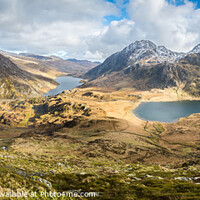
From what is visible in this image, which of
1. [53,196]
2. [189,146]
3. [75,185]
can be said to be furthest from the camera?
[189,146]

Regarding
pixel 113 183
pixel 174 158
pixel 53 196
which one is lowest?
pixel 174 158

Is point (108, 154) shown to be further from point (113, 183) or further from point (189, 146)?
point (189, 146)

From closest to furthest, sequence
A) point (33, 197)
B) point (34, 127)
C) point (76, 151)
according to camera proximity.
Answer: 1. point (33, 197)
2. point (76, 151)
3. point (34, 127)

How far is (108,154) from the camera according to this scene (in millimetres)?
87500

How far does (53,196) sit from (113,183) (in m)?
15.6

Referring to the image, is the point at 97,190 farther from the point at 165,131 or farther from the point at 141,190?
the point at 165,131

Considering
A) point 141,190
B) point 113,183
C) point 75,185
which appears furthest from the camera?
point 113,183

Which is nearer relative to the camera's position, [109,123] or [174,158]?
[174,158]

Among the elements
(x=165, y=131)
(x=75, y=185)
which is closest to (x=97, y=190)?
(x=75, y=185)

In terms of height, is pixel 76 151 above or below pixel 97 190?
below

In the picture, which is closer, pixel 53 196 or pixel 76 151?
pixel 53 196

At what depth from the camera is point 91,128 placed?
152 m

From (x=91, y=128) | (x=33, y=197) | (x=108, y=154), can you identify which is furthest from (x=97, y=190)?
(x=91, y=128)

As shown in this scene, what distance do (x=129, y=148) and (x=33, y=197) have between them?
82.7 metres
